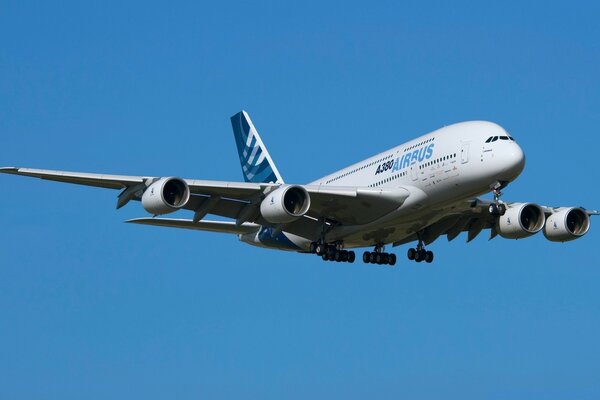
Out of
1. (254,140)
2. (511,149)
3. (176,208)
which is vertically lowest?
(176,208)

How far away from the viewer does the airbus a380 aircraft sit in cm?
4528

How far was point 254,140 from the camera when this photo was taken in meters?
61.9

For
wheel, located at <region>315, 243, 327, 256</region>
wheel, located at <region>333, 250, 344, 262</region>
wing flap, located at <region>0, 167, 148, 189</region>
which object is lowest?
wheel, located at <region>333, 250, 344, 262</region>

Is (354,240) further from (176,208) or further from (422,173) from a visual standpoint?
(176,208)

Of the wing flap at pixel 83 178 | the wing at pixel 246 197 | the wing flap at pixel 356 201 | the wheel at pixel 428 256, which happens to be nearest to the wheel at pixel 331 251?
the wing at pixel 246 197

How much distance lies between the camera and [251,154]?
201ft

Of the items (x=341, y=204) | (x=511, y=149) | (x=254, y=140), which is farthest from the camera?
(x=254, y=140)

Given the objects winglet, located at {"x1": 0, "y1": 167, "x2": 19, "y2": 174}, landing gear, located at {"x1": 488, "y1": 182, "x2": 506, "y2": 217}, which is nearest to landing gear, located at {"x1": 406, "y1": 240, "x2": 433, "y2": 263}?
landing gear, located at {"x1": 488, "y1": 182, "x2": 506, "y2": 217}

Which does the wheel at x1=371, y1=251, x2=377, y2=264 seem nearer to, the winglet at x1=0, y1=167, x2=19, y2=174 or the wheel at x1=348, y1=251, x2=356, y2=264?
the wheel at x1=348, y1=251, x2=356, y2=264

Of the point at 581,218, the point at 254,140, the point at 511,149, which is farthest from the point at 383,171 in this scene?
the point at 254,140

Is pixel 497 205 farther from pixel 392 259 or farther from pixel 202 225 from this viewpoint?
pixel 202 225

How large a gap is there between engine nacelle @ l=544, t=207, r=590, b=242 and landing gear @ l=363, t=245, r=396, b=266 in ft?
21.8

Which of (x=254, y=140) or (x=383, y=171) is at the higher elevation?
(x=254, y=140)

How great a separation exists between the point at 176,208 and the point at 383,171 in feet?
29.1
